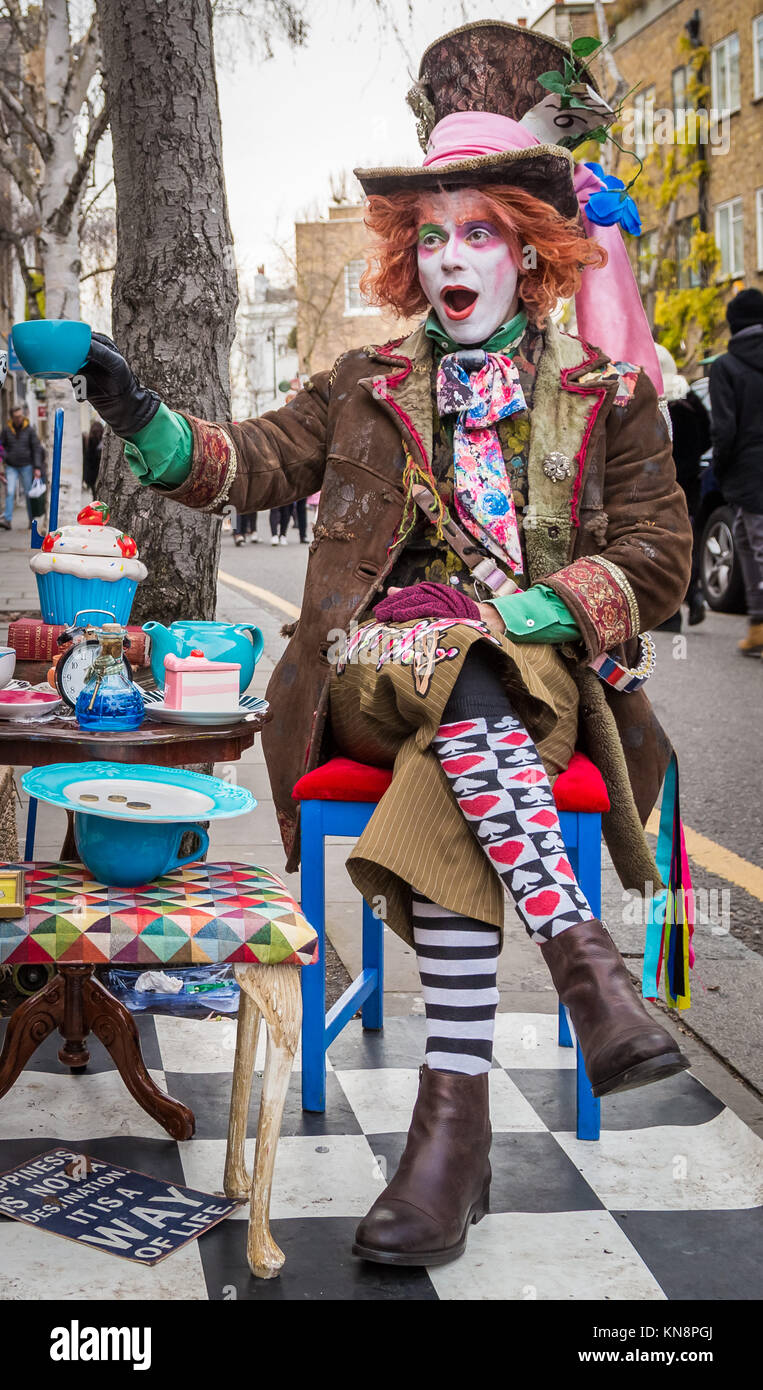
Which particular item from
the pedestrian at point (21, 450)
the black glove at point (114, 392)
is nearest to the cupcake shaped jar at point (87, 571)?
the black glove at point (114, 392)

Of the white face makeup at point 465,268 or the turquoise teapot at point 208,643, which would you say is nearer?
the turquoise teapot at point 208,643

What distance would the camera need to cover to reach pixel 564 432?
2.76 meters

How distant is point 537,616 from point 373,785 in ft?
1.38

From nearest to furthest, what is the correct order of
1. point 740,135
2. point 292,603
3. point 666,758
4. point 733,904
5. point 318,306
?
point 666,758 < point 733,904 < point 292,603 < point 740,135 < point 318,306

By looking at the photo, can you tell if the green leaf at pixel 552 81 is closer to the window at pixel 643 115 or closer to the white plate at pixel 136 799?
the white plate at pixel 136 799

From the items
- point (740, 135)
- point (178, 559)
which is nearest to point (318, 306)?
point (740, 135)

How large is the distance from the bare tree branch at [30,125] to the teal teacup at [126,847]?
41.2 ft

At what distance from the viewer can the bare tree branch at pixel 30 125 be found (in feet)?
44.0

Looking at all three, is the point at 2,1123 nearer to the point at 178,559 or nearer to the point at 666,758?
the point at 666,758

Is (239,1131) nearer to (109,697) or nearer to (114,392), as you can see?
(109,697)

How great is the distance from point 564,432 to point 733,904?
1856 mm

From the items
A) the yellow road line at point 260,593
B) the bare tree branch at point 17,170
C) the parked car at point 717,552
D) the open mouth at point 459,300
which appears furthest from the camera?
the bare tree branch at point 17,170

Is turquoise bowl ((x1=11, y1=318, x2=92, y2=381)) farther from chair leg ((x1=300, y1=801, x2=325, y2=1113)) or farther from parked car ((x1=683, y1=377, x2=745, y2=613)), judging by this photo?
parked car ((x1=683, y1=377, x2=745, y2=613))

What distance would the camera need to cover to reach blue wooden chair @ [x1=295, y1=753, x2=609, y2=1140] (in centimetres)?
253
